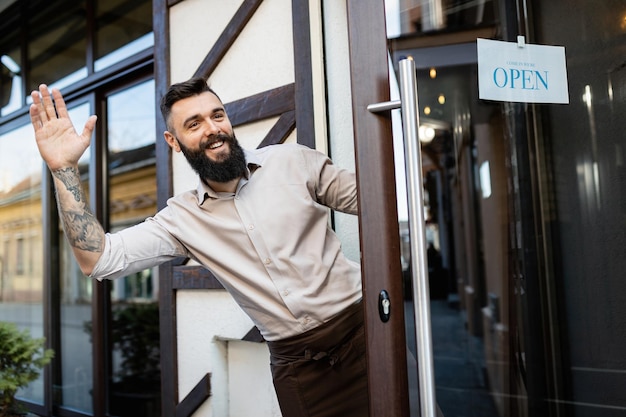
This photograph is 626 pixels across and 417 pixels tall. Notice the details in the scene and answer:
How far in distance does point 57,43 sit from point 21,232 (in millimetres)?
1827

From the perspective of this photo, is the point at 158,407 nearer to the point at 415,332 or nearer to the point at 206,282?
the point at 206,282

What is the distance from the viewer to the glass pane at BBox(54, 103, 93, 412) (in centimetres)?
423

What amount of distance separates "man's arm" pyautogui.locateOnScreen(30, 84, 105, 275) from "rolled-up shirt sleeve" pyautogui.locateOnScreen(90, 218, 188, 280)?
4cm

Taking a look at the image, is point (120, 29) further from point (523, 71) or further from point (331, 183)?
point (523, 71)

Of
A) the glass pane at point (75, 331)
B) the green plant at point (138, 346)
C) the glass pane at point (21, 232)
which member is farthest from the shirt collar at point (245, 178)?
the glass pane at point (21, 232)

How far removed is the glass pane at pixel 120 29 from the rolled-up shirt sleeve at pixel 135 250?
2.21m

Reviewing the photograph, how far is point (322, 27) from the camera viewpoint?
2.34 m

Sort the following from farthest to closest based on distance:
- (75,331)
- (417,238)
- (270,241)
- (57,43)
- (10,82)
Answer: (10,82)
(75,331)
(57,43)
(270,241)
(417,238)

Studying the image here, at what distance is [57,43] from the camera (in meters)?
4.45

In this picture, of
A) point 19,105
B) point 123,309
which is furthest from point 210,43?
point 123,309

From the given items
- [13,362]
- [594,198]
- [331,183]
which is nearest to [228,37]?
[331,183]

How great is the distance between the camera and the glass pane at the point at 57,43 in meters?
4.23

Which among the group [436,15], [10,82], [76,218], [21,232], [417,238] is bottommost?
[417,238]

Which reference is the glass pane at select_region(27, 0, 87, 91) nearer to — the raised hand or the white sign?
the raised hand
